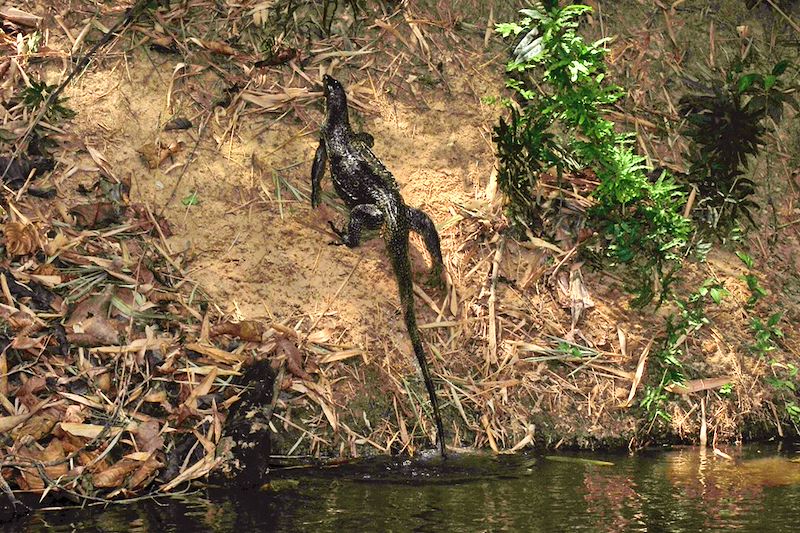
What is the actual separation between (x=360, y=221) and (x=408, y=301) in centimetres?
67

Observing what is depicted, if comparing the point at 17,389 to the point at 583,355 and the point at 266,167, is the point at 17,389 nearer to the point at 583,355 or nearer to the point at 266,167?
the point at 266,167

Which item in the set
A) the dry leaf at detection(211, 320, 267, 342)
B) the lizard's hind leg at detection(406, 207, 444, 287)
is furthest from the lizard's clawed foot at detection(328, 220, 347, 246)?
the dry leaf at detection(211, 320, 267, 342)

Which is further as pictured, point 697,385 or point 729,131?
point 729,131

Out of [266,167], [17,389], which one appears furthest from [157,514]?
[266,167]

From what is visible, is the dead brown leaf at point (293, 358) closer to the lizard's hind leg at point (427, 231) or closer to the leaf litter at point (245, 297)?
the leaf litter at point (245, 297)

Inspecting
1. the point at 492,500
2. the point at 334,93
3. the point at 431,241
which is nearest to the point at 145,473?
the point at 492,500

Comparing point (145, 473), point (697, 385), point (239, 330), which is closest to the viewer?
point (145, 473)

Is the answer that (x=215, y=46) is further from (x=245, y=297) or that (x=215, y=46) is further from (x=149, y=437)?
(x=149, y=437)

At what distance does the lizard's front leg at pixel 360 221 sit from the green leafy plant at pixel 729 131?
2273 millimetres

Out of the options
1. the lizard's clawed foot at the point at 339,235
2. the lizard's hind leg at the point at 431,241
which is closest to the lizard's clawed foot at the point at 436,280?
the lizard's hind leg at the point at 431,241

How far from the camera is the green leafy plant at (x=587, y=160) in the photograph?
258 inches

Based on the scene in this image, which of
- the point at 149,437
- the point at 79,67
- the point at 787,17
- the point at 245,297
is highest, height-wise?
the point at 787,17

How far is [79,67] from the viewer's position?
679cm

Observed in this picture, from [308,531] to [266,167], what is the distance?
120 inches
